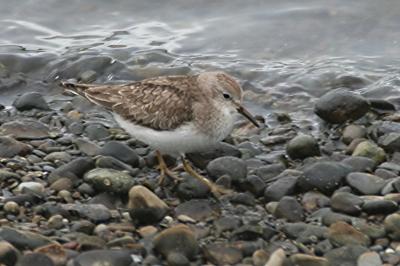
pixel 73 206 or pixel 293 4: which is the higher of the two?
pixel 293 4

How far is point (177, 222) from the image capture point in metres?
7.04

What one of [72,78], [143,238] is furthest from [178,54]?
[143,238]

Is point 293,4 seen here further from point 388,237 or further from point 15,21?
point 388,237

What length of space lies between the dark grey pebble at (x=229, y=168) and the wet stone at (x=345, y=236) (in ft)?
4.59

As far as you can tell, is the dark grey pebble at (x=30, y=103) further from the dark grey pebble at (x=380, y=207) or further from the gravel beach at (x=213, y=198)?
the dark grey pebble at (x=380, y=207)

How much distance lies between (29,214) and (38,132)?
86.5 inches

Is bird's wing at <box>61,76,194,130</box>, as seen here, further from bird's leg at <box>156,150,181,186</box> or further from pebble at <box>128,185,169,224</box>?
pebble at <box>128,185,169,224</box>

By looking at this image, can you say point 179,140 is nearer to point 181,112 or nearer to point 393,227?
point 181,112

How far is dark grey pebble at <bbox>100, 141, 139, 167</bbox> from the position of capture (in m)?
8.28

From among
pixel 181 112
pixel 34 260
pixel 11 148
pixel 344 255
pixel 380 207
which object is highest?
pixel 181 112

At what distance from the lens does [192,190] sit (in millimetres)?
7613

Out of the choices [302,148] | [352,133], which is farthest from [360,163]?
[352,133]

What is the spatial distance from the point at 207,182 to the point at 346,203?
1236mm

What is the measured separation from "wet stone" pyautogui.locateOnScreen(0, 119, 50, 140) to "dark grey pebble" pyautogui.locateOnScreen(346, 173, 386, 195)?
Answer: 3300 millimetres
